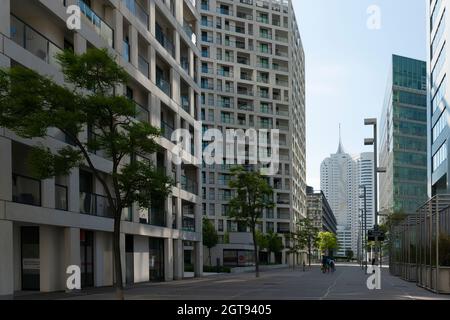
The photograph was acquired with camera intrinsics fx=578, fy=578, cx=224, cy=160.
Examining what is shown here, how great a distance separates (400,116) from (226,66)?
3336 centimetres

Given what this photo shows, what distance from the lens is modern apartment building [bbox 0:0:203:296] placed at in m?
22.3

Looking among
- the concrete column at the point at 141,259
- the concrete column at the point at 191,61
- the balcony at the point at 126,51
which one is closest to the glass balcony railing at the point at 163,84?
the balcony at the point at 126,51

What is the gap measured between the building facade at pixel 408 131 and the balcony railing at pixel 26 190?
90798mm

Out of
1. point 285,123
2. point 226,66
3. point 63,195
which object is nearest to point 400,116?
point 285,123

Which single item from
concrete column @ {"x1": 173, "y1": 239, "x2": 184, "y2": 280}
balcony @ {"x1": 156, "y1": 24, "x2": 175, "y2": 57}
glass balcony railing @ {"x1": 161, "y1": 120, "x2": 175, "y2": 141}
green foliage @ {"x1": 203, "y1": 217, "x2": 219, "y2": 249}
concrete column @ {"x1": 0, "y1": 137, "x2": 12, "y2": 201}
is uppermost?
balcony @ {"x1": 156, "y1": 24, "x2": 175, "y2": 57}

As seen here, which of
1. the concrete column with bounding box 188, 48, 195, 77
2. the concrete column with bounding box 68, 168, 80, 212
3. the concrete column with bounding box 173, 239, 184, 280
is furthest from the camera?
the concrete column with bounding box 188, 48, 195, 77

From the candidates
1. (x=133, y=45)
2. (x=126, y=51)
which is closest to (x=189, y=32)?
(x=133, y=45)

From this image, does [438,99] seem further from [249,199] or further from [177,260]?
[177,260]

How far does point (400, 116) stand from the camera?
10656cm

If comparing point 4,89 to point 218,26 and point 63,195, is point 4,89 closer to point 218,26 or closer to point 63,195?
point 63,195

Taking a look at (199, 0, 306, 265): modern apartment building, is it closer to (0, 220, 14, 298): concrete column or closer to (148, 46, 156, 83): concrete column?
(148, 46, 156, 83): concrete column

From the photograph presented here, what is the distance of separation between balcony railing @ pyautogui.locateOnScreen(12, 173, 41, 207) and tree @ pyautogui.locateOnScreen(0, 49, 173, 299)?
3.39 metres

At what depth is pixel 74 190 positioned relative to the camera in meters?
26.5

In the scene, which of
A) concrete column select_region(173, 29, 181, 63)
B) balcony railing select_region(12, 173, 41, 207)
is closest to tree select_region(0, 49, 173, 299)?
balcony railing select_region(12, 173, 41, 207)
